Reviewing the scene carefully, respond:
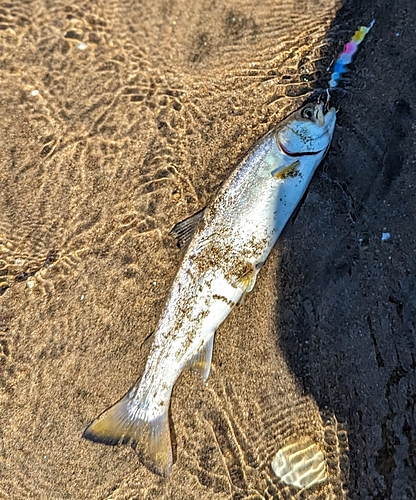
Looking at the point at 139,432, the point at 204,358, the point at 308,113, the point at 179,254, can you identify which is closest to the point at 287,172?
the point at 308,113

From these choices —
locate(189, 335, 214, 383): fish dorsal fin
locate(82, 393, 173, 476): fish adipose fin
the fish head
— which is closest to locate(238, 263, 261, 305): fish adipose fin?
locate(189, 335, 214, 383): fish dorsal fin

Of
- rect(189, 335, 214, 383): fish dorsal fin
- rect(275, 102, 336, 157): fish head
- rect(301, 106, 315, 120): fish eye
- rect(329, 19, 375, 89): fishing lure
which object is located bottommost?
rect(189, 335, 214, 383): fish dorsal fin

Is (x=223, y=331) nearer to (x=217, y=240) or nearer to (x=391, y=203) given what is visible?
(x=217, y=240)

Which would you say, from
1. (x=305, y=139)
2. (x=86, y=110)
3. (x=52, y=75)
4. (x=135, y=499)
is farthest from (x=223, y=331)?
(x=52, y=75)

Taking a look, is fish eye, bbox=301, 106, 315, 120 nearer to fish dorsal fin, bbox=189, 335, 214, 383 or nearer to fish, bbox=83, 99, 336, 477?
fish, bbox=83, 99, 336, 477

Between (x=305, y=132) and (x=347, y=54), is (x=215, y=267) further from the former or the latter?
(x=347, y=54)
